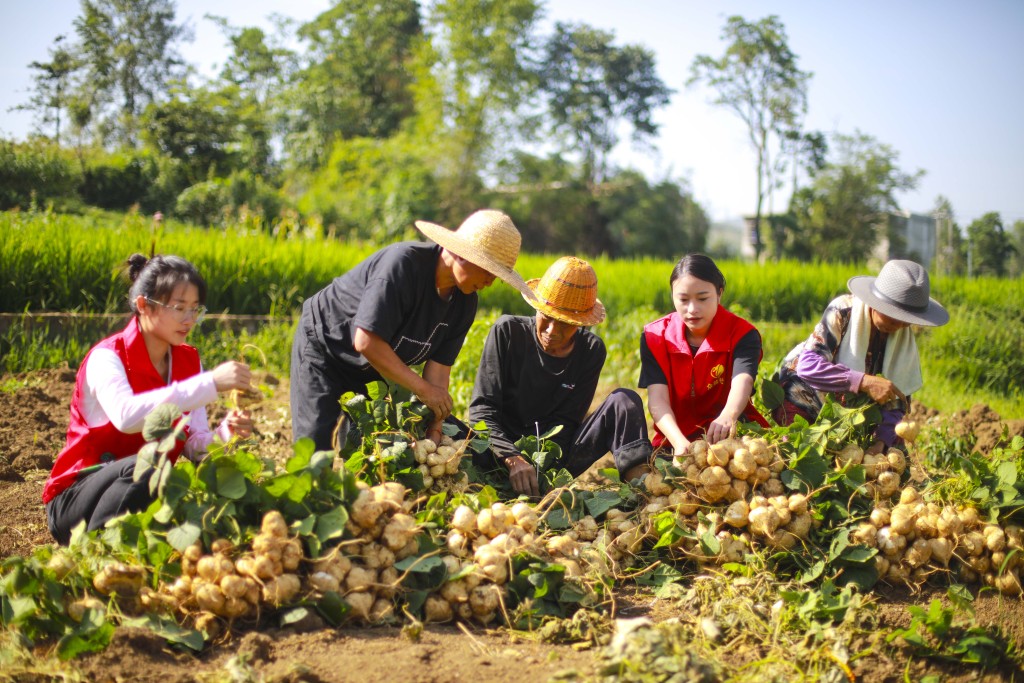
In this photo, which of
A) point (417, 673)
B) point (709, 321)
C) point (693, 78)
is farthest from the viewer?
point (693, 78)

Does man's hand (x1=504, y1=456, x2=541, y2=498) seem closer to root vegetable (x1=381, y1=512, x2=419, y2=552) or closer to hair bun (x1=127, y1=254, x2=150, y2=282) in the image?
root vegetable (x1=381, y1=512, x2=419, y2=552)

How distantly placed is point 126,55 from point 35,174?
7.38 meters

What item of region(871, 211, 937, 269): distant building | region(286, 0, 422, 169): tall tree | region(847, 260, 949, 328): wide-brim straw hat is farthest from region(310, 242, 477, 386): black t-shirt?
region(286, 0, 422, 169): tall tree

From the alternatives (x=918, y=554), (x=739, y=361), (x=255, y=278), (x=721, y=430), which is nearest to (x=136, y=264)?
(x=721, y=430)

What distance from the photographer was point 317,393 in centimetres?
349

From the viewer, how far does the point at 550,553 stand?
2799 mm

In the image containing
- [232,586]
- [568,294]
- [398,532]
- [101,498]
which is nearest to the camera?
[232,586]

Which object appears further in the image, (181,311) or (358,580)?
(181,311)

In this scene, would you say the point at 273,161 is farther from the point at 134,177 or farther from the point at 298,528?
the point at 298,528

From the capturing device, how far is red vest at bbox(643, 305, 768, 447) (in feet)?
11.9

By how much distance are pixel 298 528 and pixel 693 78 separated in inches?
828

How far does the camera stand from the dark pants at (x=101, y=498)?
2568mm

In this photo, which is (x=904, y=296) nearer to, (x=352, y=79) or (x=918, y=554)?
(x=918, y=554)

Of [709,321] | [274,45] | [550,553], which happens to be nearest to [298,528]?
[550,553]
